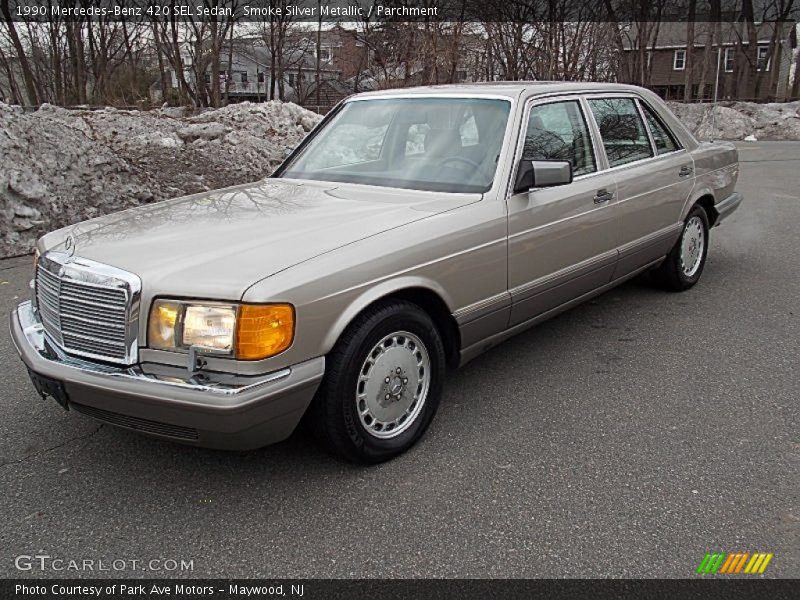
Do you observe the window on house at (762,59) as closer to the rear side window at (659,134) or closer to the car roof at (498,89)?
the rear side window at (659,134)

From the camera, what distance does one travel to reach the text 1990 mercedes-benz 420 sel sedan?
8.85 ft

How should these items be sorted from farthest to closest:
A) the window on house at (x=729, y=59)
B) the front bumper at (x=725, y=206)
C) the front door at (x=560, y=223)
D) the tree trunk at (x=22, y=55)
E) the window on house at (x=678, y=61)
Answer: the window on house at (x=678, y=61)
the window on house at (x=729, y=59)
the tree trunk at (x=22, y=55)
the front bumper at (x=725, y=206)
the front door at (x=560, y=223)

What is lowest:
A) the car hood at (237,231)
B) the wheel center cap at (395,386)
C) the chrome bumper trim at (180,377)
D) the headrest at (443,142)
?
the wheel center cap at (395,386)

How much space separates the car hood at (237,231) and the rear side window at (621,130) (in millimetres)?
1545

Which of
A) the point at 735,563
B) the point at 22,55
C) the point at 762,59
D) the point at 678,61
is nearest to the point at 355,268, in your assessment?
the point at 735,563

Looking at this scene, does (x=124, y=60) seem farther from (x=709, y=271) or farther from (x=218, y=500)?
(x=218, y=500)

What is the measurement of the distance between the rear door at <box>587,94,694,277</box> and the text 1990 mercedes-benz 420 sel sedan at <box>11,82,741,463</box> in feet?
0.07

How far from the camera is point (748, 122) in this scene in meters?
27.3

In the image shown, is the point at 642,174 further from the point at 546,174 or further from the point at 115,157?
the point at 115,157

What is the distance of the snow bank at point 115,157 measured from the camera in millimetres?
Answer: 8070

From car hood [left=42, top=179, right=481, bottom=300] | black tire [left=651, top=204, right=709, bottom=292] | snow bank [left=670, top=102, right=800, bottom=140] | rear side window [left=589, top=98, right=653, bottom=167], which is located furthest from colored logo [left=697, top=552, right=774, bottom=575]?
snow bank [left=670, top=102, right=800, bottom=140]

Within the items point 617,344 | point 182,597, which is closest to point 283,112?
point 617,344

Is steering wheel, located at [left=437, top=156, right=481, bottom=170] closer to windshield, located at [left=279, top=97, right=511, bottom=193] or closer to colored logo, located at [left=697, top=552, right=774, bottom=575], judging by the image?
windshield, located at [left=279, top=97, right=511, bottom=193]

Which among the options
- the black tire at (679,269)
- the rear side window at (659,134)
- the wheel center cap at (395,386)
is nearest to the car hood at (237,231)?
the wheel center cap at (395,386)
